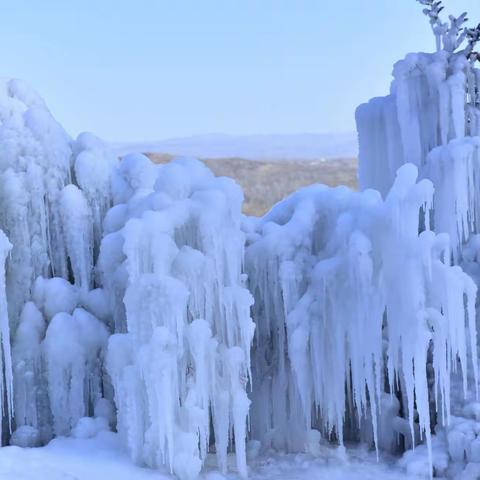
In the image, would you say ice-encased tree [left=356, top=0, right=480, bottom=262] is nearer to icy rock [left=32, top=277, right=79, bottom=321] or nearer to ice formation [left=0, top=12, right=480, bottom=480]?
ice formation [left=0, top=12, right=480, bottom=480]

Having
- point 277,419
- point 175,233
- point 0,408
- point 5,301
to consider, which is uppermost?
point 175,233

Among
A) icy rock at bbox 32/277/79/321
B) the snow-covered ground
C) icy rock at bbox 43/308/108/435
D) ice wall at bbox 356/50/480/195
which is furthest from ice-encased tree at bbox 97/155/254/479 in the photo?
ice wall at bbox 356/50/480/195

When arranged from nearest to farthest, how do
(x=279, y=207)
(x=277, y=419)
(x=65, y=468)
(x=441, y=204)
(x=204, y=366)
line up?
(x=65, y=468) < (x=204, y=366) < (x=277, y=419) < (x=279, y=207) < (x=441, y=204)

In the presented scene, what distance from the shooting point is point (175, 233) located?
11023mm

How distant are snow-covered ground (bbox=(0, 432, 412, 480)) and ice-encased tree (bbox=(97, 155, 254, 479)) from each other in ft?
0.97

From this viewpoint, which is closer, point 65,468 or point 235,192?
point 65,468

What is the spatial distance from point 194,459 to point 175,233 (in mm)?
3011

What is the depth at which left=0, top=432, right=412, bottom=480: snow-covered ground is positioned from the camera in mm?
9758

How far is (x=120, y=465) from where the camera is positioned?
33.4ft

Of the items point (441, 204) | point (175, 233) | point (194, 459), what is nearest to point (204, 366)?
point (194, 459)

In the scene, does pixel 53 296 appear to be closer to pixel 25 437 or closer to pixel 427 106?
pixel 25 437

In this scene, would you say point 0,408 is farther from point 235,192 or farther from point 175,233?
point 235,192

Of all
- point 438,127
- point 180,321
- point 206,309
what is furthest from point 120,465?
point 438,127

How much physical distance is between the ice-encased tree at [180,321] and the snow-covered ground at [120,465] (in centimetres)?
29
